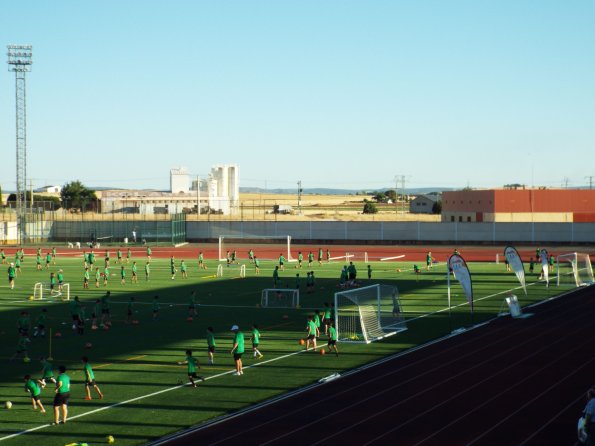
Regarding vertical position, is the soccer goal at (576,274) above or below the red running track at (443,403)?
above

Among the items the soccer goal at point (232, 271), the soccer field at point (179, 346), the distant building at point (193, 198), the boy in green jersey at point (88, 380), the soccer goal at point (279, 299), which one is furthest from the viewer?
the distant building at point (193, 198)

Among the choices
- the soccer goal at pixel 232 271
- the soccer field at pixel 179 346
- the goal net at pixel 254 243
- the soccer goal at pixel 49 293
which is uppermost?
the goal net at pixel 254 243

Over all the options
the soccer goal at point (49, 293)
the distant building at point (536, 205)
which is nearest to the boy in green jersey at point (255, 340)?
the soccer goal at point (49, 293)

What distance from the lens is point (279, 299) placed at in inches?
1857

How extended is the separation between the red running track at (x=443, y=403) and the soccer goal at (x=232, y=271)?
32.6 metres

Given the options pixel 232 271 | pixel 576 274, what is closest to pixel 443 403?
pixel 576 274

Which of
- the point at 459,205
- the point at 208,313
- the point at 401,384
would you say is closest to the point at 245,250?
the point at 459,205

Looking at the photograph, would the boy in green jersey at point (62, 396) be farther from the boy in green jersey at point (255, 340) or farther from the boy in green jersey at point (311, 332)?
the boy in green jersey at point (311, 332)

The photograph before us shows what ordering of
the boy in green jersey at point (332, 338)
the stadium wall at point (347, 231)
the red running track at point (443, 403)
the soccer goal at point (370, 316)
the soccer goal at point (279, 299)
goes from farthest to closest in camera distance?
the stadium wall at point (347, 231), the soccer goal at point (279, 299), the soccer goal at point (370, 316), the boy in green jersey at point (332, 338), the red running track at point (443, 403)

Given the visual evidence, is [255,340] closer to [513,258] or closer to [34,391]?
[34,391]

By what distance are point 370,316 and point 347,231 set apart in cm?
6231

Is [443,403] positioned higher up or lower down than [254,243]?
lower down

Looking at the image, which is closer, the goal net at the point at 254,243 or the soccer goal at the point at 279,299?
the soccer goal at the point at 279,299

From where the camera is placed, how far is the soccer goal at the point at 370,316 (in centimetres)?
3478
